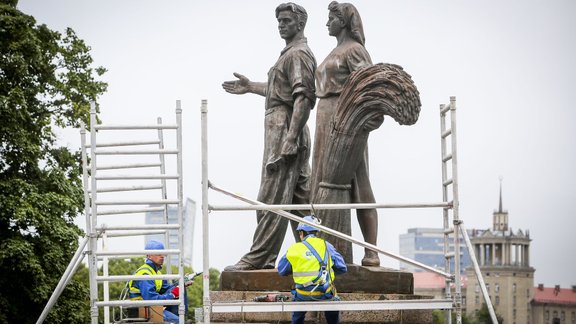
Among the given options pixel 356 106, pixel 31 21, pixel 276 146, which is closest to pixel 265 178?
pixel 276 146

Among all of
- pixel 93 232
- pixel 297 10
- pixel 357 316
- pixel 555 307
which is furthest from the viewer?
pixel 555 307

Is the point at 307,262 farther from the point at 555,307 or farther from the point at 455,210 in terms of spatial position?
the point at 555,307

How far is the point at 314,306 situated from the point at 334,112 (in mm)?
3552

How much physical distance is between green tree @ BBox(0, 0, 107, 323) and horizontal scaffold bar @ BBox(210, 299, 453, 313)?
762 inches

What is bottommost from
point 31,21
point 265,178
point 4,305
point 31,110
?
point 4,305

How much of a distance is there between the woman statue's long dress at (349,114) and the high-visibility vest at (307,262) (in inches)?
103

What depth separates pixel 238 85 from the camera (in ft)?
62.6

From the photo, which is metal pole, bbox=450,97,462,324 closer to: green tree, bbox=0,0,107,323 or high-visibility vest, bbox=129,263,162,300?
high-visibility vest, bbox=129,263,162,300

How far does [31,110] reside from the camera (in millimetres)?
35656

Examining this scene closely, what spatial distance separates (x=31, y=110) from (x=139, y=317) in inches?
825

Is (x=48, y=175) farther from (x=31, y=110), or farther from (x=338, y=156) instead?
(x=338, y=156)

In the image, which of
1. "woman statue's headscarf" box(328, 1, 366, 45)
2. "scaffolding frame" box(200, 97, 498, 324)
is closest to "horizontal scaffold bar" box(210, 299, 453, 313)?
"scaffolding frame" box(200, 97, 498, 324)

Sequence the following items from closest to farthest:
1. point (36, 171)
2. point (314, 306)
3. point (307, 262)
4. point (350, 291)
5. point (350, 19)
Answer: point (307, 262) → point (314, 306) → point (350, 291) → point (350, 19) → point (36, 171)

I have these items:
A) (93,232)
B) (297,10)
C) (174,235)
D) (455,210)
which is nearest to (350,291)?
(455,210)
